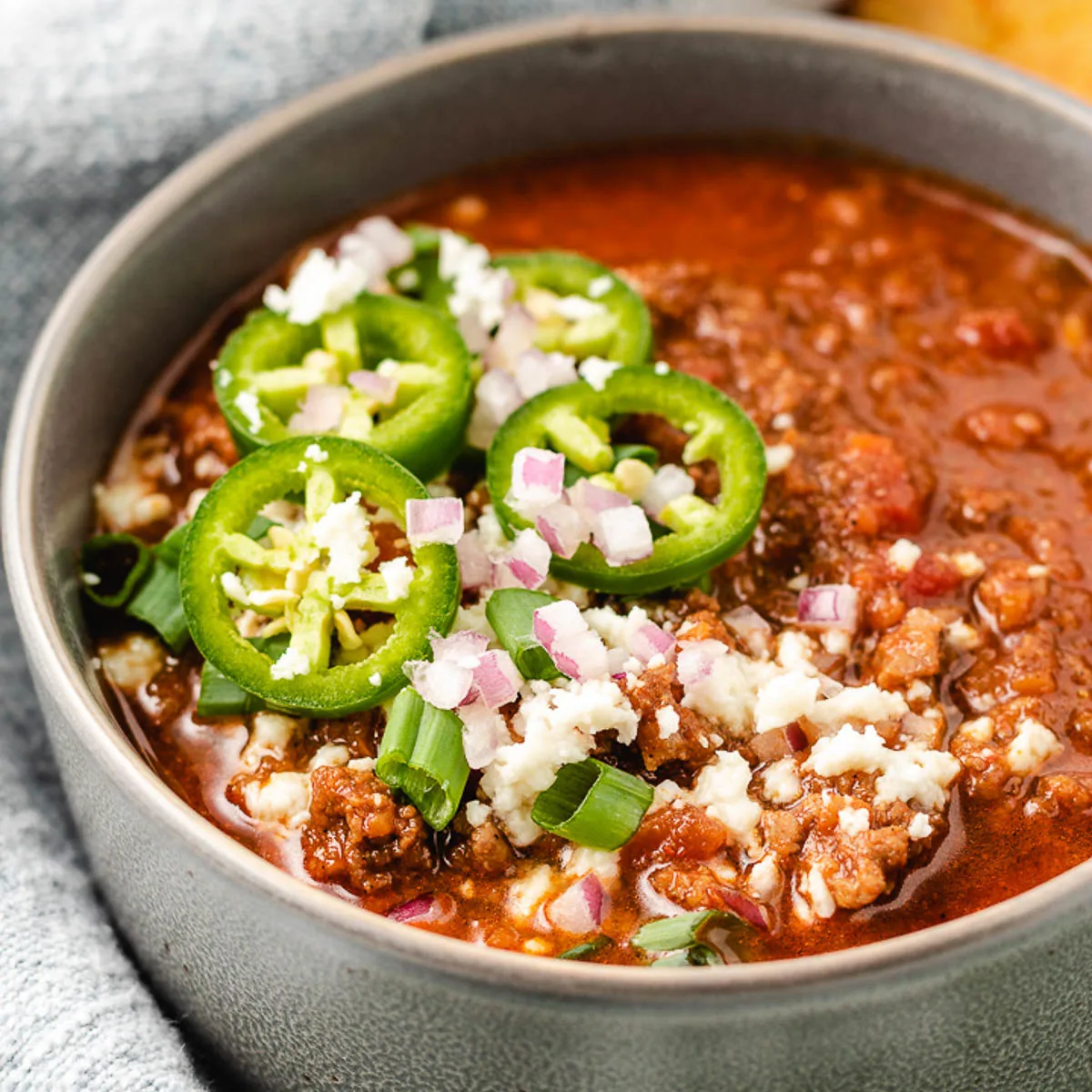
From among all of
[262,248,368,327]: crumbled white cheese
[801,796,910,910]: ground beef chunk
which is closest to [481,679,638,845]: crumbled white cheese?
[801,796,910,910]: ground beef chunk

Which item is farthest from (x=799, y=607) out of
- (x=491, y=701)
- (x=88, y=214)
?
(x=88, y=214)

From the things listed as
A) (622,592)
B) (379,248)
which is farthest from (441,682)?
(379,248)

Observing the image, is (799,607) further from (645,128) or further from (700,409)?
(645,128)

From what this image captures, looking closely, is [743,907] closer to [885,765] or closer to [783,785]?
[783,785]

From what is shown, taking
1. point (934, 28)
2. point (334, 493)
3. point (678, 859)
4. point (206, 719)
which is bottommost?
point (206, 719)

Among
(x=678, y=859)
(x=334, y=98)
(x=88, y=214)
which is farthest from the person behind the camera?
(x=88, y=214)

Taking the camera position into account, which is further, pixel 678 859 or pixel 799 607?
pixel 799 607

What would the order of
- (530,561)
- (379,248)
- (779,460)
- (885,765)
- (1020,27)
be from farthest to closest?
(1020,27) → (379,248) → (779,460) → (530,561) → (885,765)
